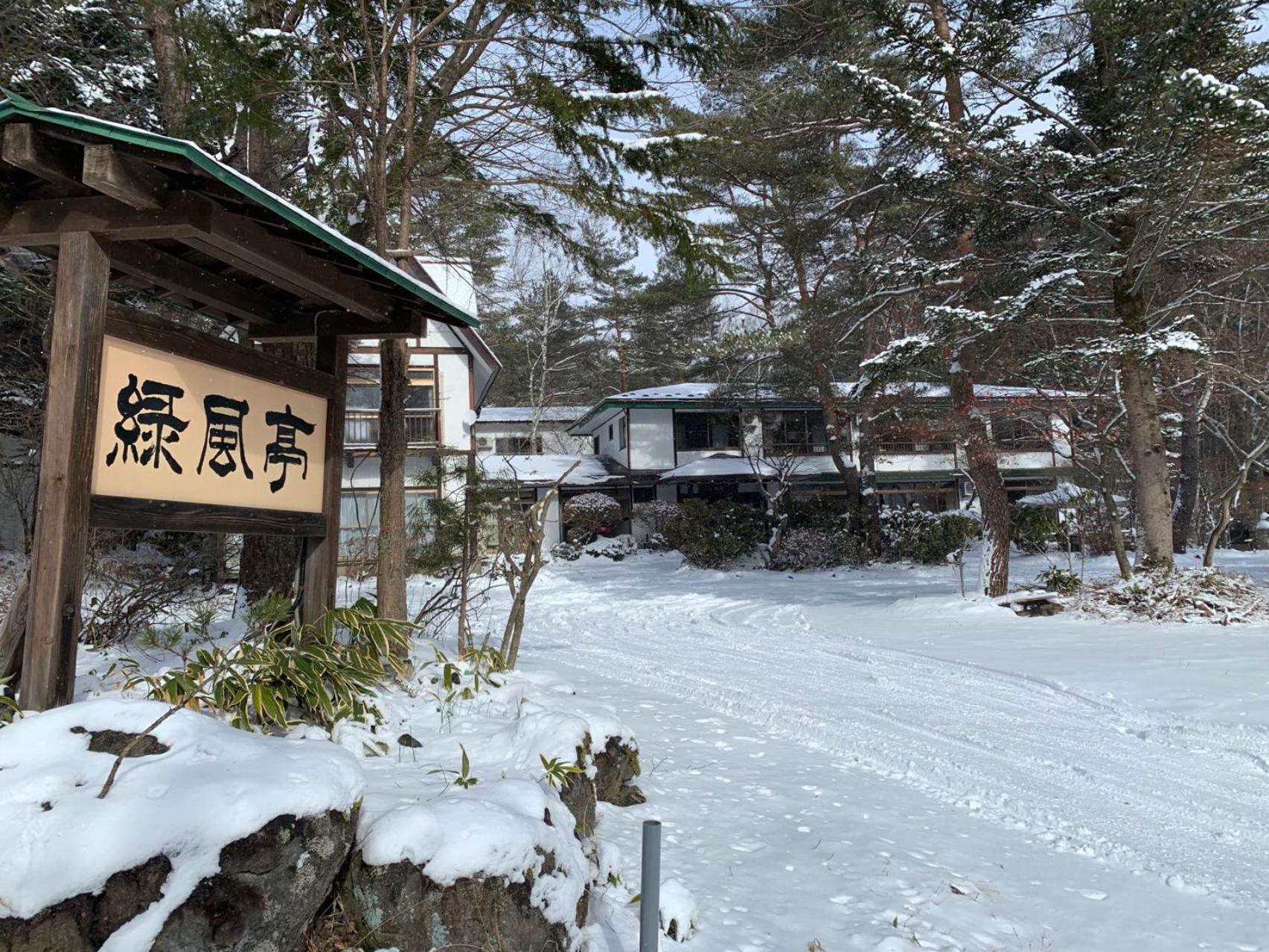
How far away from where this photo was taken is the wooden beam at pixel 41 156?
2.98 m

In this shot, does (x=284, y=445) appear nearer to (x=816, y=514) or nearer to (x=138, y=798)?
(x=138, y=798)

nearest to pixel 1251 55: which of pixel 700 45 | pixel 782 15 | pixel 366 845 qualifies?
pixel 782 15

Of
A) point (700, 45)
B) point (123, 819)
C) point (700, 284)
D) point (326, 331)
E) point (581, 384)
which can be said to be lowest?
point (123, 819)

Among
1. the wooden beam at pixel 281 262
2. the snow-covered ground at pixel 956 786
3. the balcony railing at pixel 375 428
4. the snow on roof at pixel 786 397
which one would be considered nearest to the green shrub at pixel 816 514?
the snow on roof at pixel 786 397

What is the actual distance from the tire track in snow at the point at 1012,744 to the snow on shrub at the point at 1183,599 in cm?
371

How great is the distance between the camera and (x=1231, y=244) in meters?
11.9

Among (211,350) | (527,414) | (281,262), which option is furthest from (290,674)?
(527,414)

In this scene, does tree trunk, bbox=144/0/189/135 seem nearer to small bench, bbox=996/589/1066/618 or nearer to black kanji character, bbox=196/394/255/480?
black kanji character, bbox=196/394/255/480

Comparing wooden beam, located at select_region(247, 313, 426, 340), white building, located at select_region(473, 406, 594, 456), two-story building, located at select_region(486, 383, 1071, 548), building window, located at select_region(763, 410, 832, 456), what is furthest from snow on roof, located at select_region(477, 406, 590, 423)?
wooden beam, located at select_region(247, 313, 426, 340)

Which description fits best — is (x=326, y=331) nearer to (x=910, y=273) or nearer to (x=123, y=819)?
(x=123, y=819)

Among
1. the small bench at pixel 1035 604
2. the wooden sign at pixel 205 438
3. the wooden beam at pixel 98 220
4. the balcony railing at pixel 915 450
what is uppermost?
the balcony railing at pixel 915 450

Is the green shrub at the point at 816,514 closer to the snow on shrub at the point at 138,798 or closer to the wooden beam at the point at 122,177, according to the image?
the wooden beam at the point at 122,177

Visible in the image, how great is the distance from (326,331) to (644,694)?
408 cm

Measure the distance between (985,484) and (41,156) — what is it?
43.5ft
